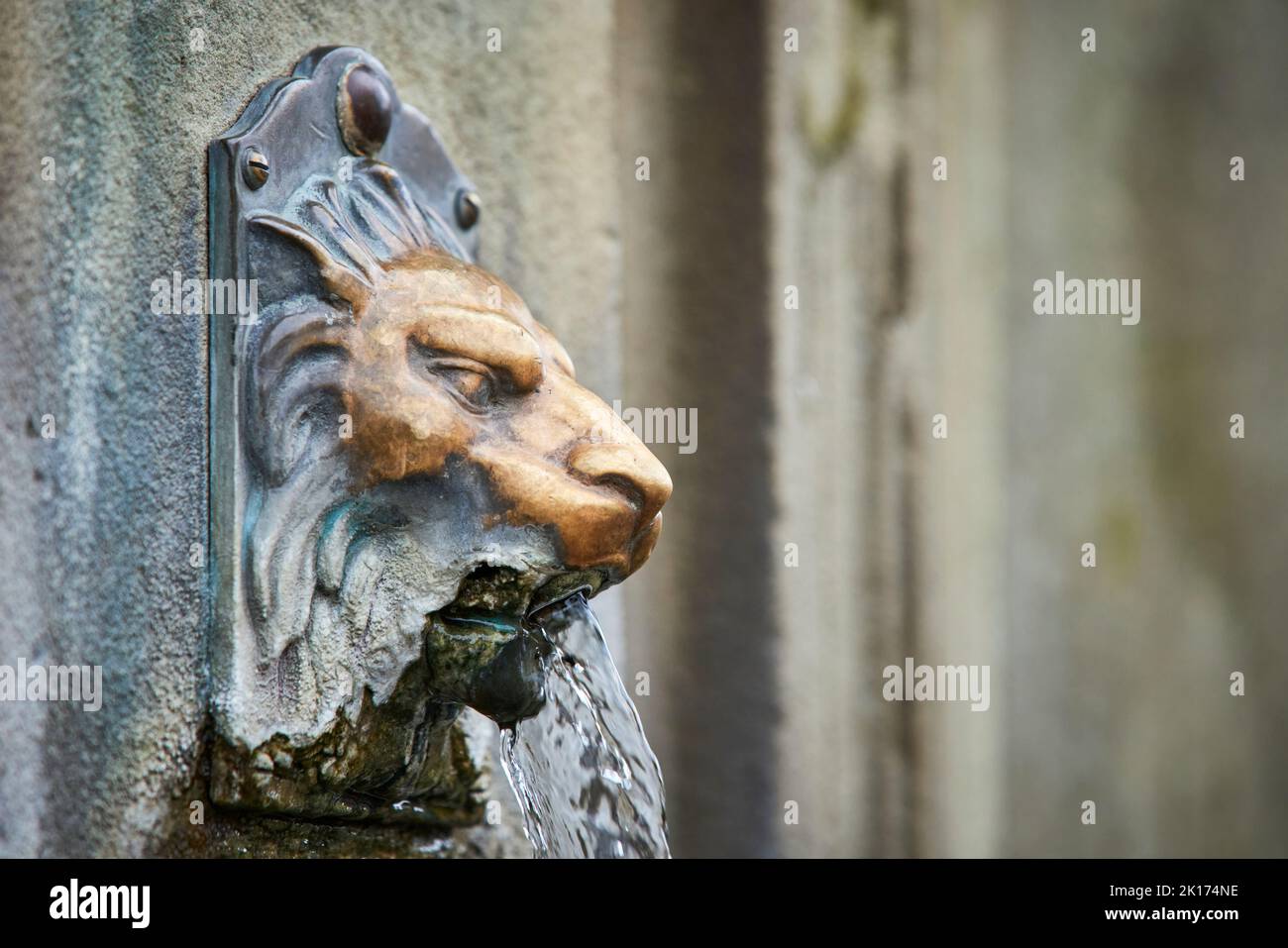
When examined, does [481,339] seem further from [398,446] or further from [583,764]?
[583,764]

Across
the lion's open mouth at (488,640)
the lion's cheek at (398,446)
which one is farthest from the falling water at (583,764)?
the lion's cheek at (398,446)

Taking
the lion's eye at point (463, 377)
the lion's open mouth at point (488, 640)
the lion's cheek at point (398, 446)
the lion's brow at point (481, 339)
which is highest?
the lion's brow at point (481, 339)

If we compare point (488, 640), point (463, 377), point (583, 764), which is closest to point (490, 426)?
point (463, 377)

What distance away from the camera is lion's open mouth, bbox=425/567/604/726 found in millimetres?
890

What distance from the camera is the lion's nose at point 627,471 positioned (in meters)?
0.86

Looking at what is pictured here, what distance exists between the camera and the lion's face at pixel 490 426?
0.86 meters

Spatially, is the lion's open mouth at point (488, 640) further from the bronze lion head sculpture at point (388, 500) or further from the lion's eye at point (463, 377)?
the lion's eye at point (463, 377)

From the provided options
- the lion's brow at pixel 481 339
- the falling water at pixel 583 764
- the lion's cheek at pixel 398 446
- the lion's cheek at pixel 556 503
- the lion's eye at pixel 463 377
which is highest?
the lion's brow at pixel 481 339

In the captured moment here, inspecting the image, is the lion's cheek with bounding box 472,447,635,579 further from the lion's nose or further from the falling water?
the falling water

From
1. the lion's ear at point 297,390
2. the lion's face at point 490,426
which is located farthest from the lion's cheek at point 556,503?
the lion's ear at point 297,390

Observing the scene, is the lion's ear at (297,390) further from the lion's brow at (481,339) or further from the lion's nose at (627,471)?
the lion's nose at (627,471)

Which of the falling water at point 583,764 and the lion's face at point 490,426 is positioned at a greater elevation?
the lion's face at point 490,426

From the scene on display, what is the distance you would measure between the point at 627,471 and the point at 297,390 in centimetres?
23

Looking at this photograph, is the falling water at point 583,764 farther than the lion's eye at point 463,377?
Yes
